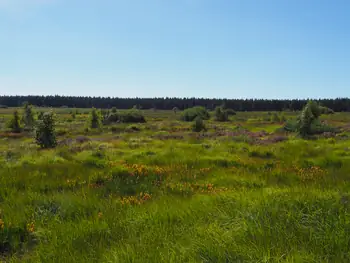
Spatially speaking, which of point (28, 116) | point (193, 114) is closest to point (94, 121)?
point (28, 116)

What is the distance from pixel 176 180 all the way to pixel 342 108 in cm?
16257

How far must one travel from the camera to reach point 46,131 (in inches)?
945

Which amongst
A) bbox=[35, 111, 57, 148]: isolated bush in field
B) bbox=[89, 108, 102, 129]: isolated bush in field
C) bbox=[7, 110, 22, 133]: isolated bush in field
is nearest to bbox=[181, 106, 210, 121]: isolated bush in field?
bbox=[89, 108, 102, 129]: isolated bush in field

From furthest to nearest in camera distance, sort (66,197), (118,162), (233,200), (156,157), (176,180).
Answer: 1. (156,157)
2. (118,162)
3. (176,180)
4. (66,197)
5. (233,200)

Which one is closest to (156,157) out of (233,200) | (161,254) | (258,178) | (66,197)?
(258,178)

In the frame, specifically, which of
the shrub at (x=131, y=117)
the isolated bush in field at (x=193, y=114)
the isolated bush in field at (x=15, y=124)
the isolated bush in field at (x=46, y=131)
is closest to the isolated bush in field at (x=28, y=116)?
the isolated bush in field at (x=15, y=124)

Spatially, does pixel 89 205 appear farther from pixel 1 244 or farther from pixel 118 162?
pixel 118 162

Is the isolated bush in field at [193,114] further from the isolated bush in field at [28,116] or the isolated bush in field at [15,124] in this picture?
the isolated bush in field at [15,124]

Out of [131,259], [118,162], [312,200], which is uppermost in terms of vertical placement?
[312,200]

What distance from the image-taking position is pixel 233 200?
5.27 metres

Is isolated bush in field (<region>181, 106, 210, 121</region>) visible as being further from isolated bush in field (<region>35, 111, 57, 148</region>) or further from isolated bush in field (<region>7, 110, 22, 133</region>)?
isolated bush in field (<region>35, 111, 57, 148</region>)

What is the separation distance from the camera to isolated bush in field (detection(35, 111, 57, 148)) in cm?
2386

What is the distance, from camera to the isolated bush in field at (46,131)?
939 inches

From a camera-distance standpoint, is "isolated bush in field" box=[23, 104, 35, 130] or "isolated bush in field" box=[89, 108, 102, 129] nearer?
"isolated bush in field" box=[89, 108, 102, 129]
